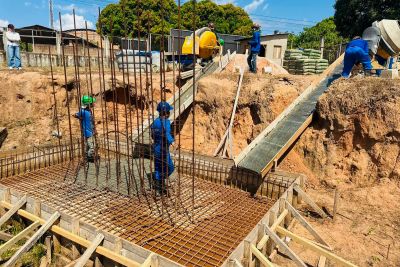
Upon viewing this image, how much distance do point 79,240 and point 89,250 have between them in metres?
0.44

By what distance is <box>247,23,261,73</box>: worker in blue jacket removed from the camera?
28.9 ft

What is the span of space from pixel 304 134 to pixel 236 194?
6.92 ft

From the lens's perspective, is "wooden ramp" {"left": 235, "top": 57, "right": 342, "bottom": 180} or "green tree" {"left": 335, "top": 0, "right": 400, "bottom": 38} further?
"green tree" {"left": 335, "top": 0, "right": 400, "bottom": 38}

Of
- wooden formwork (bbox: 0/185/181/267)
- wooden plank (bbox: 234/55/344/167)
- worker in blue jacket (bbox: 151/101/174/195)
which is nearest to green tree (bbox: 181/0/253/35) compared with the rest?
wooden plank (bbox: 234/55/344/167)

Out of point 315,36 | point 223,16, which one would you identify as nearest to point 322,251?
point 315,36

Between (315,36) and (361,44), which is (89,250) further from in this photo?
(315,36)

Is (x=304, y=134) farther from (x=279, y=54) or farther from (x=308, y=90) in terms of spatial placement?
(x=279, y=54)

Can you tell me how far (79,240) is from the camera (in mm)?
4094

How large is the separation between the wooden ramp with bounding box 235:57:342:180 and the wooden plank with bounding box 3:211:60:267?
327cm

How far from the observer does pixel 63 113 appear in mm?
9945

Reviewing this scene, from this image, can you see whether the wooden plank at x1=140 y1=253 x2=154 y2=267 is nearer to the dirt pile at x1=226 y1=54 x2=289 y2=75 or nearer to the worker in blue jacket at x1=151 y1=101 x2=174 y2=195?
the worker in blue jacket at x1=151 y1=101 x2=174 y2=195

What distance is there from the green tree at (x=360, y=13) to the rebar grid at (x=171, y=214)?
16688 millimetres

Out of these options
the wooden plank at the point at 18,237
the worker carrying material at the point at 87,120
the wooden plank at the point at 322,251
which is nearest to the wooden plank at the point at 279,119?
the wooden plank at the point at 322,251

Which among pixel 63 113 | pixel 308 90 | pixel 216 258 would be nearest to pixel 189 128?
pixel 308 90
